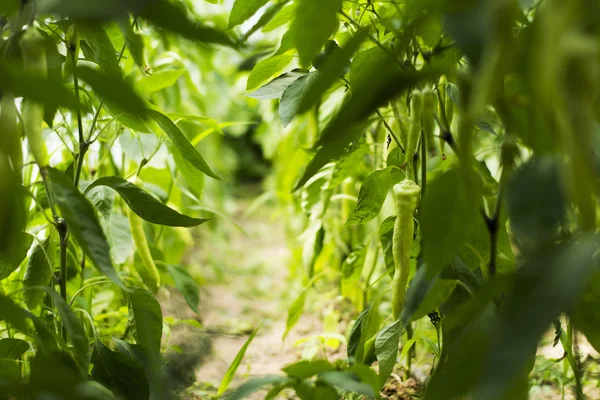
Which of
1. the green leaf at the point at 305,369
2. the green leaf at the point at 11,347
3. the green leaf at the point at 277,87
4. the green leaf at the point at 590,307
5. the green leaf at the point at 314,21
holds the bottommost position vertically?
the green leaf at the point at 305,369

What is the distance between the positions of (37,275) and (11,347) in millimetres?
88

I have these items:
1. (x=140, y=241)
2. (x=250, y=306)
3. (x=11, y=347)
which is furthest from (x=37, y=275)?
(x=250, y=306)

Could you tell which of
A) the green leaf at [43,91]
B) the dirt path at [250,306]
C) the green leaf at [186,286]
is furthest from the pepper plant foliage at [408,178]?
the dirt path at [250,306]

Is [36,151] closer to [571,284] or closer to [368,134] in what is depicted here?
[571,284]

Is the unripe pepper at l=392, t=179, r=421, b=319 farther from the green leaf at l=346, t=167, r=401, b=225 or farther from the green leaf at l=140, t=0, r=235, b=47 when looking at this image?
the green leaf at l=140, t=0, r=235, b=47

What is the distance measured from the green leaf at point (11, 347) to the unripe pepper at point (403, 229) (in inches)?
16.9

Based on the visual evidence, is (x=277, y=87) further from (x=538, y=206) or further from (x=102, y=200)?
(x=538, y=206)

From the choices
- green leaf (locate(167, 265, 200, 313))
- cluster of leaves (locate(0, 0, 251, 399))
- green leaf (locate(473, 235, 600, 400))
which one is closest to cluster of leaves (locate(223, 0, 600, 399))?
green leaf (locate(473, 235, 600, 400))

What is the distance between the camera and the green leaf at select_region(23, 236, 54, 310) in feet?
2.30

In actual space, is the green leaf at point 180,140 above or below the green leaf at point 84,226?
above

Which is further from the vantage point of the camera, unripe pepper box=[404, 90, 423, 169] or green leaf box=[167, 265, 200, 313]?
green leaf box=[167, 265, 200, 313]

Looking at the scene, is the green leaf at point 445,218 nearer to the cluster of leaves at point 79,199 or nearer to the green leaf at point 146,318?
the cluster of leaves at point 79,199

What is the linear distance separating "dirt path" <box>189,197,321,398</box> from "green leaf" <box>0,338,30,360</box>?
0.50 metres

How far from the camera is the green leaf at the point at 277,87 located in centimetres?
71
